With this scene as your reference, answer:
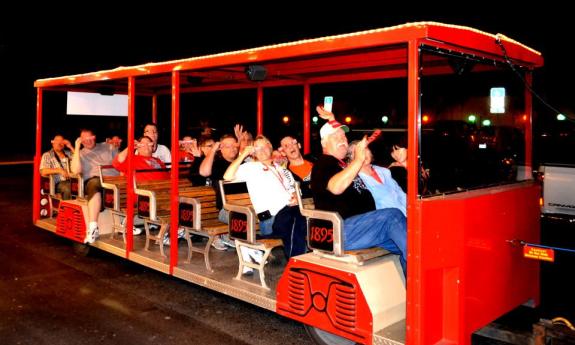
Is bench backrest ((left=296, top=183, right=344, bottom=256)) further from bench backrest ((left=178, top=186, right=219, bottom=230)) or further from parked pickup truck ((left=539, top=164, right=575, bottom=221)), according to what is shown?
parked pickup truck ((left=539, top=164, right=575, bottom=221))

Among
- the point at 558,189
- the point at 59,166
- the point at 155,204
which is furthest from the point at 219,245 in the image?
the point at 558,189

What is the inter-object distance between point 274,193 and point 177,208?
3.71 ft

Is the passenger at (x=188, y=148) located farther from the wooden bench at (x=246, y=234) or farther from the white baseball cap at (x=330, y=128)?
the white baseball cap at (x=330, y=128)

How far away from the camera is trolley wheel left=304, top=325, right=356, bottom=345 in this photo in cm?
398

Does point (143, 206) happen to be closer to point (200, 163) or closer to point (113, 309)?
Result: point (200, 163)

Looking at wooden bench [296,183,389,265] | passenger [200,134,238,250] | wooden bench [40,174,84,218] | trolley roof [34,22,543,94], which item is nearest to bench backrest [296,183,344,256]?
wooden bench [296,183,389,265]

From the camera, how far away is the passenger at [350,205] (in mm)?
3846

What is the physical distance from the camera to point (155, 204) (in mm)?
6000

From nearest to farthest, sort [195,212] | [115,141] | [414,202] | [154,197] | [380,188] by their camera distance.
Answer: [414,202] < [380,188] < [195,212] < [154,197] < [115,141]

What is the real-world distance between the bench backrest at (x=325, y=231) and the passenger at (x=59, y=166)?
4881 millimetres

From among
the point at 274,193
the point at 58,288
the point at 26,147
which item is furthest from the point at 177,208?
the point at 26,147

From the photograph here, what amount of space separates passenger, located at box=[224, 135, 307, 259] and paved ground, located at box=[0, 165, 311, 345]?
803 mm

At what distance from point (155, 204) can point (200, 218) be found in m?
0.84

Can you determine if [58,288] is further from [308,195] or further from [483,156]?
[483,156]
